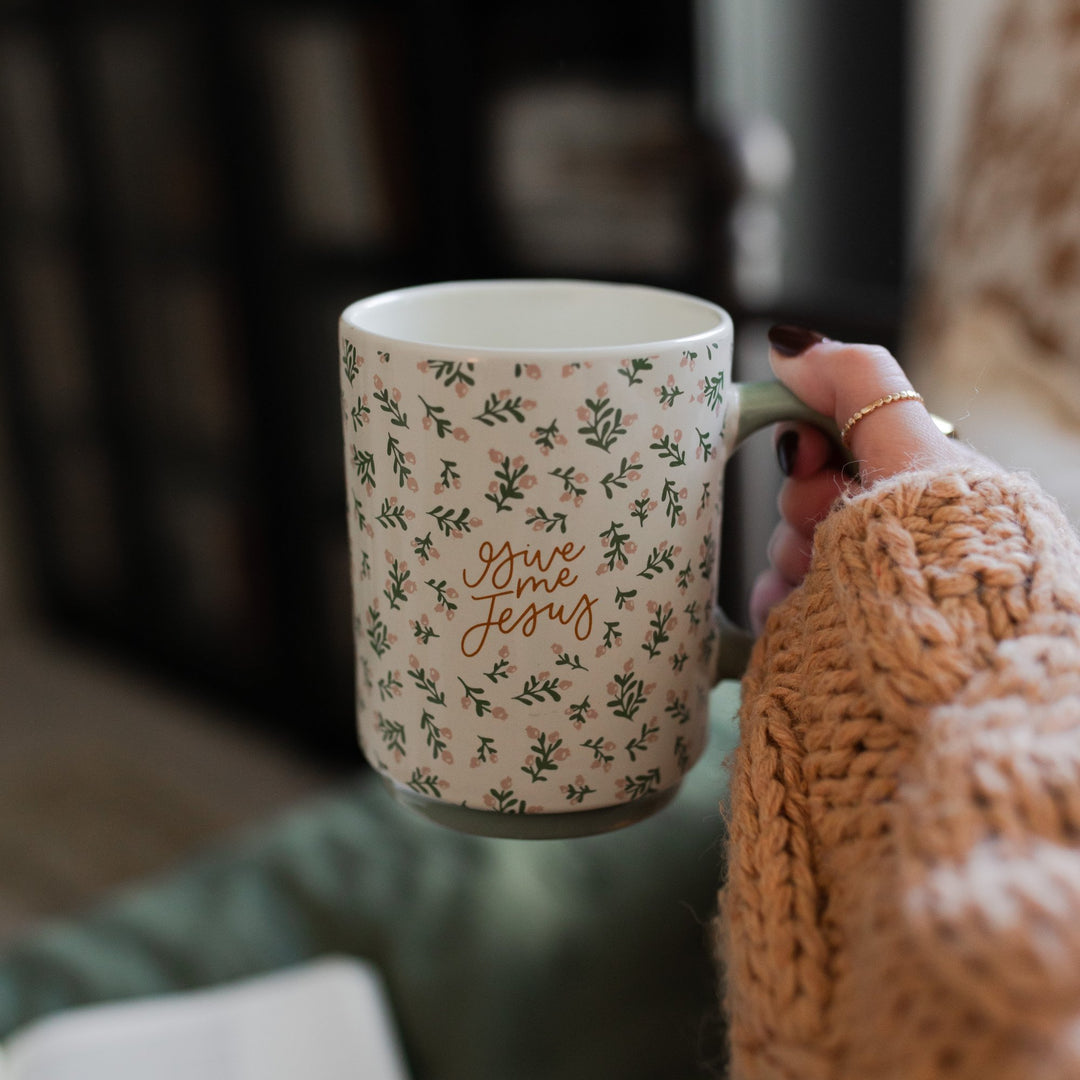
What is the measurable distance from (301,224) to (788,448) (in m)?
1.61

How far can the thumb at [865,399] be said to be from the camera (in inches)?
14.9

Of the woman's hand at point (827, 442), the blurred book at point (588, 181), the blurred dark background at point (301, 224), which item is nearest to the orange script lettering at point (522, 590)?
the woman's hand at point (827, 442)

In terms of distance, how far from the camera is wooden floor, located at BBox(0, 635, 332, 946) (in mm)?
1844

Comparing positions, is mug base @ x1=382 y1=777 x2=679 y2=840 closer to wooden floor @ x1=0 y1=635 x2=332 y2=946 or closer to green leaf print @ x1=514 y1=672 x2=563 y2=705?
green leaf print @ x1=514 y1=672 x2=563 y2=705

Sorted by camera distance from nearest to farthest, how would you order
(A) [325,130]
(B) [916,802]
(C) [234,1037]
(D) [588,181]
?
(B) [916,802] < (C) [234,1037] < (D) [588,181] < (A) [325,130]

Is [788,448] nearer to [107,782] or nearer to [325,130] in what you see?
[325,130]

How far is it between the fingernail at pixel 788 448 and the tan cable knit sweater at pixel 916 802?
75 mm

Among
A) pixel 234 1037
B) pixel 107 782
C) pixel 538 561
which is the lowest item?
pixel 107 782

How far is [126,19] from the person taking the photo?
1.97 m

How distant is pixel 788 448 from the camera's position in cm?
44

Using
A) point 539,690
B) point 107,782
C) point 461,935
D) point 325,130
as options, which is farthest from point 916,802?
point 107,782

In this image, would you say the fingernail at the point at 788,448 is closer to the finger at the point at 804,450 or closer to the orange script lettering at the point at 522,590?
the finger at the point at 804,450

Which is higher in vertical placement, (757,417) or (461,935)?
(757,417)

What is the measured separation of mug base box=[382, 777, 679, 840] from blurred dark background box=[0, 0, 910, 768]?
0.36 metres
